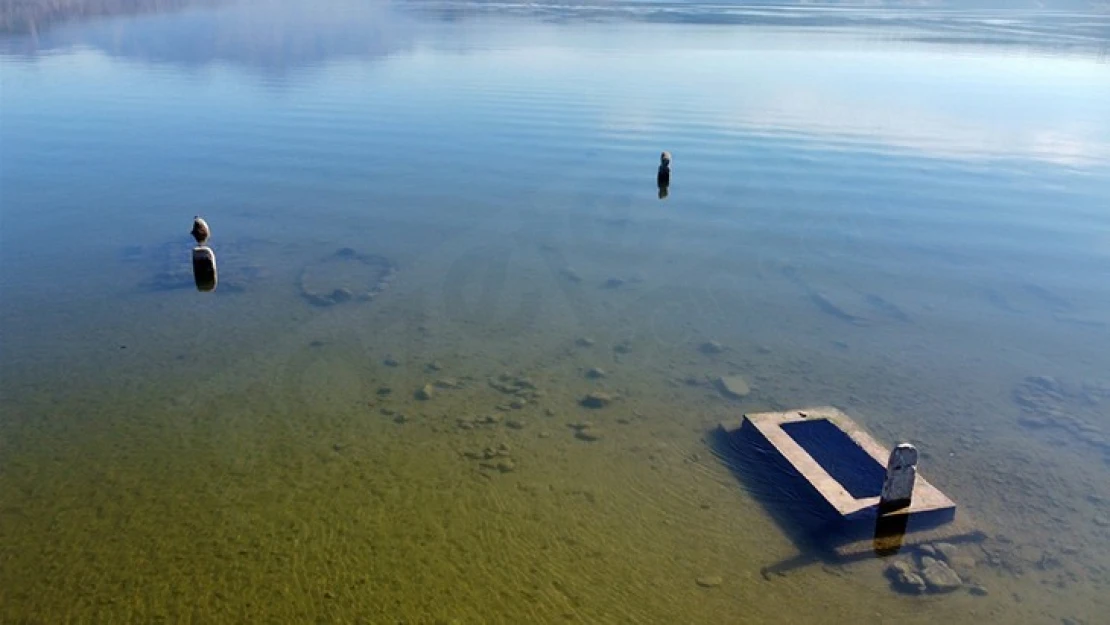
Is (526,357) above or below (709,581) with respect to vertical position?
above

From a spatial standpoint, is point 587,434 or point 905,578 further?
point 587,434

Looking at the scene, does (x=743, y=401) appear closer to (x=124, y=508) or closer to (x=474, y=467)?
(x=474, y=467)

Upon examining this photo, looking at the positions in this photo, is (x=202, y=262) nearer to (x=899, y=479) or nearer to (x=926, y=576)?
(x=899, y=479)

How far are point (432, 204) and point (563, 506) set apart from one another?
45.5 ft

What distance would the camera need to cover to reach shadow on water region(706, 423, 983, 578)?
902 centimetres

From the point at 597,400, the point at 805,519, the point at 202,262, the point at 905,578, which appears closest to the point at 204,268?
the point at 202,262

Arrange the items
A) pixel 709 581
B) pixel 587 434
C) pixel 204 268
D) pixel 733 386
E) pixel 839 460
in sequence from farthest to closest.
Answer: pixel 204 268
pixel 733 386
pixel 587 434
pixel 839 460
pixel 709 581

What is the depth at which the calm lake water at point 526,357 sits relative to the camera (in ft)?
28.7

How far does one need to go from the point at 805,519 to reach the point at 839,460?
1619 mm

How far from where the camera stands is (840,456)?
10.9m

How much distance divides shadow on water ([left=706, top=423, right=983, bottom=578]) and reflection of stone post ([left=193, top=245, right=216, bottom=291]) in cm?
1113

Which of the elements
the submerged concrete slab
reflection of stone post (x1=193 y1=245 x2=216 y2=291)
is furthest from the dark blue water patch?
reflection of stone post (x1=193 y1=245 x2=216 y2=291)

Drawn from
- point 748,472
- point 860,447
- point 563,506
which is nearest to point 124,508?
point 563,506

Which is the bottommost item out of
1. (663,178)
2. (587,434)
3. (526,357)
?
(587,434)
